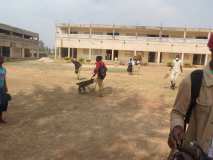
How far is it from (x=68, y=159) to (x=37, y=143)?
99 cm

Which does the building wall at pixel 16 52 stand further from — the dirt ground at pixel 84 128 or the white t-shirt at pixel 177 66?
the white t-shirt at pixel 177 66

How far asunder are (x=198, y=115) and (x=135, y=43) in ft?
120

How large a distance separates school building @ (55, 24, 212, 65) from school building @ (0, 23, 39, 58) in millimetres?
6821

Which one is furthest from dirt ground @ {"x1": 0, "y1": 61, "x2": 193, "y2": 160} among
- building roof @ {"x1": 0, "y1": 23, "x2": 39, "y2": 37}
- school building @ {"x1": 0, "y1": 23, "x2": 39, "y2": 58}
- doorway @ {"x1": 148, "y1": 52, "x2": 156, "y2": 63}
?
building roof @ {"x1": 0, "y1": 23, "x2": 39, "y2": 37}

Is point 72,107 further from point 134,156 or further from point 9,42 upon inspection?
point 9,42

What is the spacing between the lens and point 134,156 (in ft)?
15.0

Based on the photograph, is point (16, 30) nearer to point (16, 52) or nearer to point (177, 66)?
point (16, 52)

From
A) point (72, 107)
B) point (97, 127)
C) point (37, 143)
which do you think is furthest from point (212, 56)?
point (72, 107)

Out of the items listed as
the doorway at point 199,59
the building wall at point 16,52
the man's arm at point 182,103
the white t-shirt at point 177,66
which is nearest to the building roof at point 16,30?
the building wall at point 16,52

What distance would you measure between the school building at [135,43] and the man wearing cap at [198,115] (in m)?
35.9

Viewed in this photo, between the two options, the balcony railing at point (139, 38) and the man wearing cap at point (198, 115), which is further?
the balcony railing at point (139, 38)

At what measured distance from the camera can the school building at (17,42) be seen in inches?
1479

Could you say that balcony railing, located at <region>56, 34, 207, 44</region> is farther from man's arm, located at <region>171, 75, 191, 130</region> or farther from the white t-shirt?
man's arm, located at <region>171, 75, 191, 130</region>

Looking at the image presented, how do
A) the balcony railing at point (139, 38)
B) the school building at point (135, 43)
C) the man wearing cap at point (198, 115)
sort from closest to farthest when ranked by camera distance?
the man wearing cap at point (198, 115)
the balcony railing at point (139, 38)
the school building at point (135, 43)
